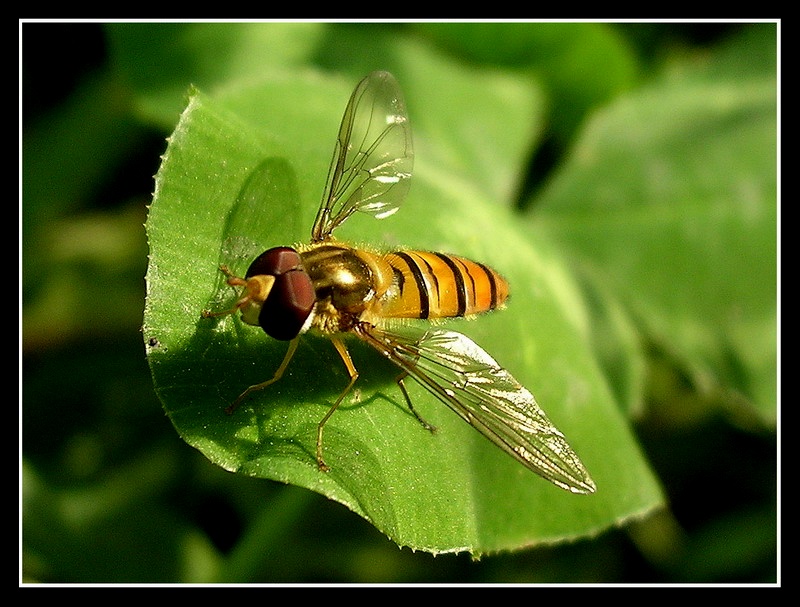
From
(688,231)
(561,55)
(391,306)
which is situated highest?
(561,55)

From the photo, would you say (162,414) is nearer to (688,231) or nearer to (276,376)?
(276,376)

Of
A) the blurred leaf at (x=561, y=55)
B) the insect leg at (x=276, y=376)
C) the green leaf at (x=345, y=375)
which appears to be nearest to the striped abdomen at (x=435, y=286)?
the green leaf at (x=345, y=375)

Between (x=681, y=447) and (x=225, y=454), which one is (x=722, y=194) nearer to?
(x=681, y=447)

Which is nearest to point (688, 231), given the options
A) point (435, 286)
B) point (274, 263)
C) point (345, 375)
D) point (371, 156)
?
point (371, 156)

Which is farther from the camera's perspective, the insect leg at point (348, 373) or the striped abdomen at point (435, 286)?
the striped abdomen at point (435, 286)

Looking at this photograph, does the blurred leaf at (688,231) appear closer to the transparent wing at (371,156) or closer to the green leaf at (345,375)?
the green leaf at (345,375)

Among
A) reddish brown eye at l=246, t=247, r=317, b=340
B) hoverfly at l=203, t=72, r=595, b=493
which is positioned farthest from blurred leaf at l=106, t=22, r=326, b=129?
reddish brown eye at l=246, t=247, r=317, b=340

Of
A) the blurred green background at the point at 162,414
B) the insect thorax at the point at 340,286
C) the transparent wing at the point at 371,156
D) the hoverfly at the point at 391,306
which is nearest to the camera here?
the hoverfly at the point at 391,306
